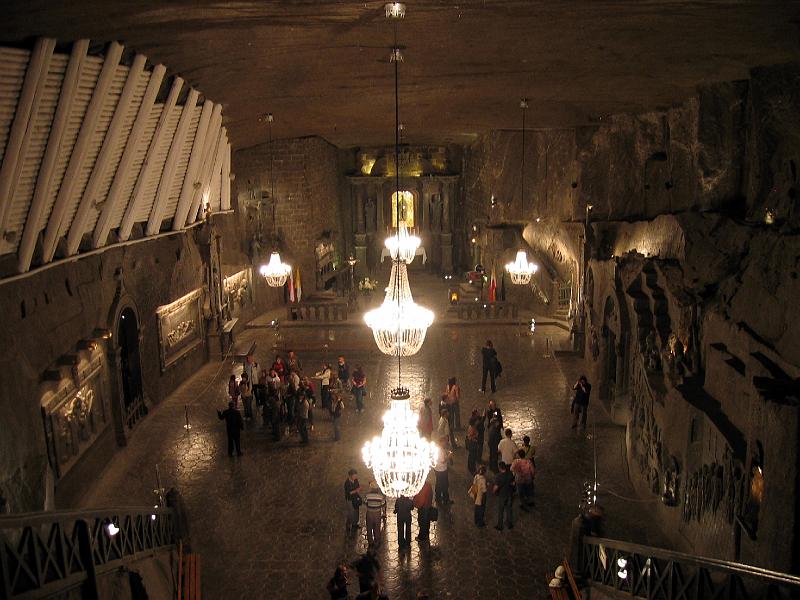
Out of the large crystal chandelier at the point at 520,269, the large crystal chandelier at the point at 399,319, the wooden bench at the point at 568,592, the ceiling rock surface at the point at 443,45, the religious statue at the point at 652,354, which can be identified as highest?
the ceiling rock surface at the point at 443,45

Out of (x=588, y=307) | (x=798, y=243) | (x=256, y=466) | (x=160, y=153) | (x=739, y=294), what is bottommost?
→ (x=256, y=466)

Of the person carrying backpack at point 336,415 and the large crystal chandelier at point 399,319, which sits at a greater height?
the large crystal chandelier at point 399,319

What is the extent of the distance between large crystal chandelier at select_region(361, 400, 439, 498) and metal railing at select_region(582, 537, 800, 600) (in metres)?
2.21

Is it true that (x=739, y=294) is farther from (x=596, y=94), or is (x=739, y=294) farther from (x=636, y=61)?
(x=596, y=94)

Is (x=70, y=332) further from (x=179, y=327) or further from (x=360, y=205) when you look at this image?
(x=360, y=205)

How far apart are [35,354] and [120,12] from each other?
4838mm

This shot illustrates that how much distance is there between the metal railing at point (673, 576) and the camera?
5566 mm

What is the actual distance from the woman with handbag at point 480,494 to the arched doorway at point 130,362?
286 inches

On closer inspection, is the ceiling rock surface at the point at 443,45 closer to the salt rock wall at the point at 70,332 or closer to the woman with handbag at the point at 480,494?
the salt rock wall at the point at 70,332

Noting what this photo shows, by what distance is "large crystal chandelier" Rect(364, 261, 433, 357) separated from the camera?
8.73m

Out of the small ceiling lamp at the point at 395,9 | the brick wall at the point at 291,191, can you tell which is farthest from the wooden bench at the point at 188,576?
the brick wall at the point at 291,191

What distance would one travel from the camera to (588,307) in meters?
16.6

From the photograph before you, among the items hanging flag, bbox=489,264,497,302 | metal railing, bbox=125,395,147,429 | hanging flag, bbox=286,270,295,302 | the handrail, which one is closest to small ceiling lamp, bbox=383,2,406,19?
the handrail

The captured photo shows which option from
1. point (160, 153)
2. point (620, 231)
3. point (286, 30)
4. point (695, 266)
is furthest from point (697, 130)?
point (160, 153)
